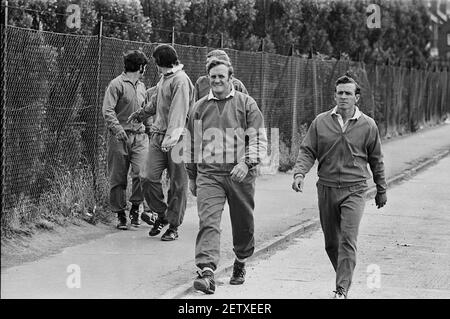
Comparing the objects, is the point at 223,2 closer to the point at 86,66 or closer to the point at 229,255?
the point at 86,66

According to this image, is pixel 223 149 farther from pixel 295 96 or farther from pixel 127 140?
pixel 295 96

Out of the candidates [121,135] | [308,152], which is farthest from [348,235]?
[121,135]

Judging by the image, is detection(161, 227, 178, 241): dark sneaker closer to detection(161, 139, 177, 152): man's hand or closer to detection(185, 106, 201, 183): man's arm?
detection(161, 139, 177, 152): man's hand

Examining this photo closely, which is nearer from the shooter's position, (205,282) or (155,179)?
(205,282)

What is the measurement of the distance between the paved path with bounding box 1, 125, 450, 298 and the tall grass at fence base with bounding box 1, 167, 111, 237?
56 cm

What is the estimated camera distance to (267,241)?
11.5 metres

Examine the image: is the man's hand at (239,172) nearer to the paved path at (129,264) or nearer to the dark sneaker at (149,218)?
the paved path at (129,264)

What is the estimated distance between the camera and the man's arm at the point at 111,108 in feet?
37.4

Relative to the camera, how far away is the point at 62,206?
1162 cm

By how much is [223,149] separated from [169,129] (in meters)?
2.04

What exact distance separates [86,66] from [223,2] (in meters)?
8.91

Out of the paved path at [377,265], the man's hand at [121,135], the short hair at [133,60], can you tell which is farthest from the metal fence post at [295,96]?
the man's hand at [121,135]

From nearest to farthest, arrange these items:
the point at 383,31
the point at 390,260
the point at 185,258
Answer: the point at 185,258 → the point at 390,260 → the point at 383,31
